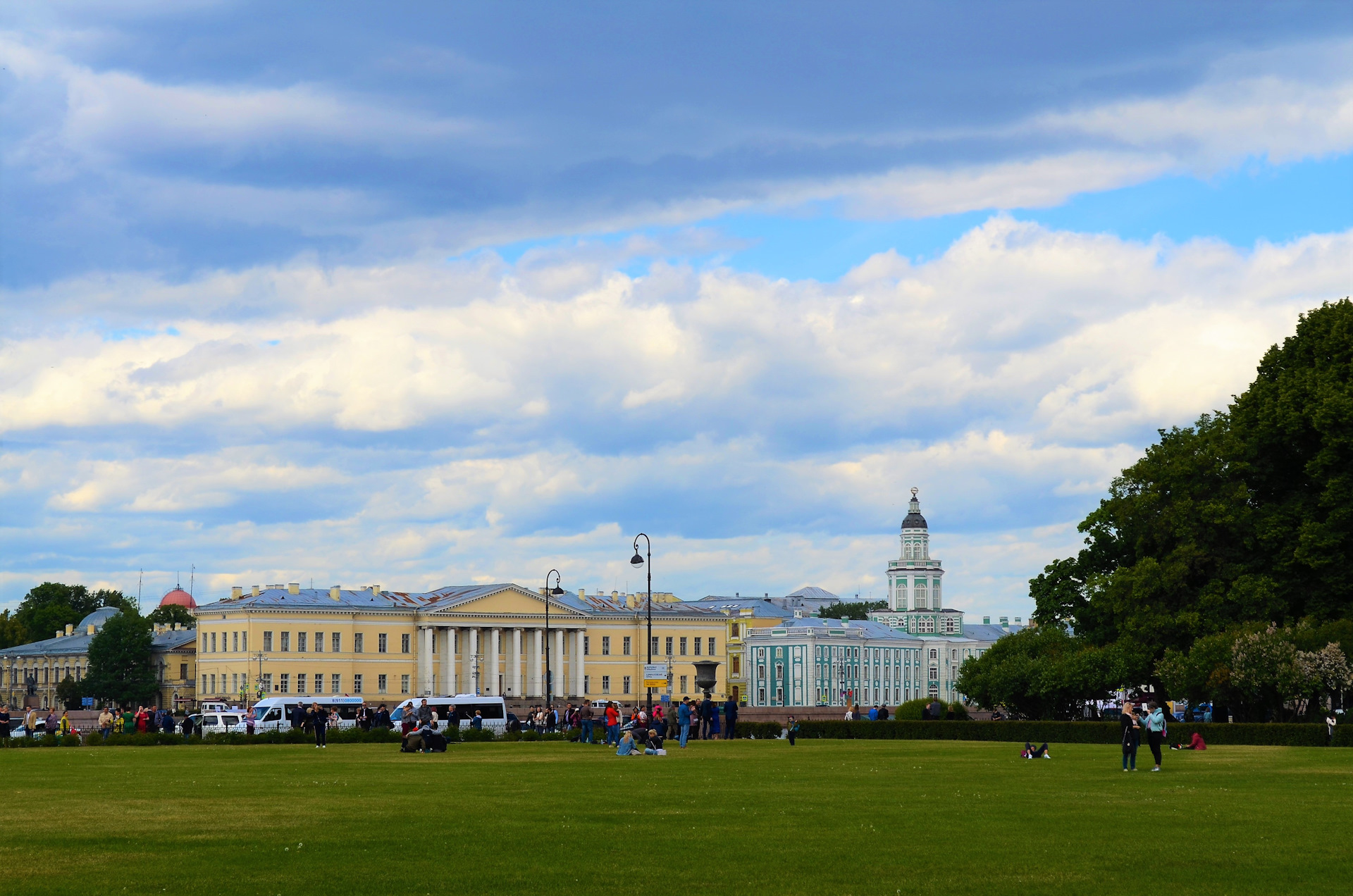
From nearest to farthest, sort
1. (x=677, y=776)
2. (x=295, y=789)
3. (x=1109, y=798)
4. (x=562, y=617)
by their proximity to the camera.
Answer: (x=1109, y=798) < (x=295, y=789) < (x=677, y=776) < (x=562, y=617)

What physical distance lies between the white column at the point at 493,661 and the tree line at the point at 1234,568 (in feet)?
292

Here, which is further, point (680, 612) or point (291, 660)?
point (680, 612)

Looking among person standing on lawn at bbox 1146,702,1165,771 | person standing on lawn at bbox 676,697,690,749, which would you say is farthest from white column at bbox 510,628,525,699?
person standing on lawn at bbox 1146,702,1165,771

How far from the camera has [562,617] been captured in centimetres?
14862

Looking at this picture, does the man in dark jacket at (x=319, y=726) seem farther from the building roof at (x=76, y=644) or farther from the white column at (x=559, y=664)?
the building roof at (x=76, y=644)

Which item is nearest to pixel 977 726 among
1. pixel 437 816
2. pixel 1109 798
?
pixel 1109 798

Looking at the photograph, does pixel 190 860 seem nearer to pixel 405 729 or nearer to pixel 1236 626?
pixel 405 729

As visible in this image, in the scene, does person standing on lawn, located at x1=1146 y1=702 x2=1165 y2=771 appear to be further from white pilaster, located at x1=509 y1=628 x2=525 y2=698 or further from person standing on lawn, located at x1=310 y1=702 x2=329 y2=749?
white pilaster, located at x1=509 y1=628 x2=525 y2=698

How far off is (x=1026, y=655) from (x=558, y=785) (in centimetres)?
3700

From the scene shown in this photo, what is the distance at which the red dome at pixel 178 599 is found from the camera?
17762 cm

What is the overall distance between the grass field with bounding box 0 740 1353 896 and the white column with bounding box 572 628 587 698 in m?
117

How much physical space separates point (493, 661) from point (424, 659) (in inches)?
278

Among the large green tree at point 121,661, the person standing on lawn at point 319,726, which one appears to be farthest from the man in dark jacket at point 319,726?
the large green tree at point 121,661

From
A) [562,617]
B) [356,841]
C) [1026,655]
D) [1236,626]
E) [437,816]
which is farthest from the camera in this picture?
[562,617]
